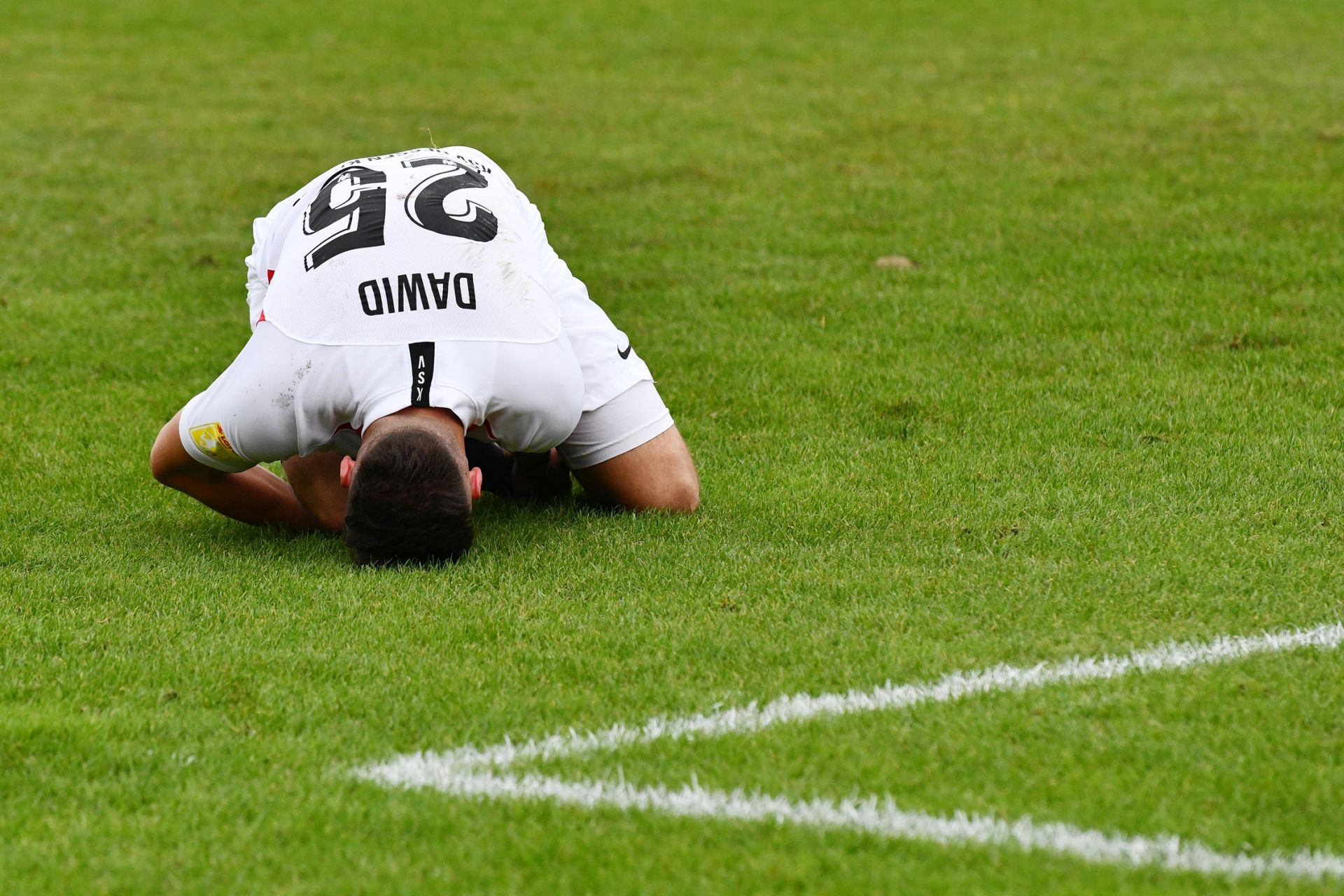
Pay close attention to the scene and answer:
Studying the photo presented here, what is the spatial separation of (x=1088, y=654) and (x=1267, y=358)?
3.23m

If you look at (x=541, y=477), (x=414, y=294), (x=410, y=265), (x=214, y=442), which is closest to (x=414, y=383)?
(x=414, y=294)

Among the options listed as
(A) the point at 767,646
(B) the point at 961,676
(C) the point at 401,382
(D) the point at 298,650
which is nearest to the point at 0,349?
(C) the point at 401,382

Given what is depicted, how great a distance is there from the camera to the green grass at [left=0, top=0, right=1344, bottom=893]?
2982 millimetres

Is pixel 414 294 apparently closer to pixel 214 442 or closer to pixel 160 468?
pixel 214 442

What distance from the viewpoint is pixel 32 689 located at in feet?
11.8

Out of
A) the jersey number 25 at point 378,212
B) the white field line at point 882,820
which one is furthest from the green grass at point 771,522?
the jersey number 25 at point 378,212

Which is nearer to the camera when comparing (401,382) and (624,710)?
(624,710)

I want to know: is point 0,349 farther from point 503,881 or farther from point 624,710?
point 503,881

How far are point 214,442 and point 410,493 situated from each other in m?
0.79

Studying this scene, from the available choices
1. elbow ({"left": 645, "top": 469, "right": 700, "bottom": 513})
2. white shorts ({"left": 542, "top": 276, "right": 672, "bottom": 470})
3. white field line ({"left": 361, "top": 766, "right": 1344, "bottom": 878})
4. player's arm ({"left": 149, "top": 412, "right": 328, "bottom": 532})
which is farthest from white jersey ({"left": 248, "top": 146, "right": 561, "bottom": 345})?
white field line ({"left": 361, "top": 766, "right": 1344, "bottom": 878})

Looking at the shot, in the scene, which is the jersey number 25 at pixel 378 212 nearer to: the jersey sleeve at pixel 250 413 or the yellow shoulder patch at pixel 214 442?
the jersey sleeve at pixel 250 413

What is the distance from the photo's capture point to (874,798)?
3.01m

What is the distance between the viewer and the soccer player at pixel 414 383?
14.0 ft

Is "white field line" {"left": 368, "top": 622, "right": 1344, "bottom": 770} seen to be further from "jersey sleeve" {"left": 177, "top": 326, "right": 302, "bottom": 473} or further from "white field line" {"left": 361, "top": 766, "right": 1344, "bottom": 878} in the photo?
"jersey sleeve" {"left": 177, "top": 326, "right": 302, "bottom": 473}
